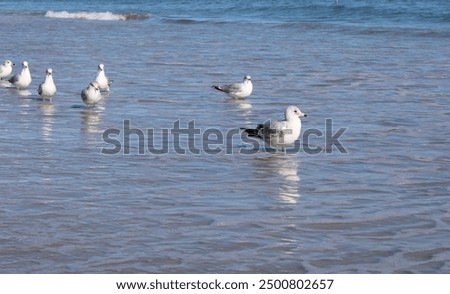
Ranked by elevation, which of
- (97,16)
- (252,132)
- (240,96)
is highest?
(252,132)

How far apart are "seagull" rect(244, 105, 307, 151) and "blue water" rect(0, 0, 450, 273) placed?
0.58 feet

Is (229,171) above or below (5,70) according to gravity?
below

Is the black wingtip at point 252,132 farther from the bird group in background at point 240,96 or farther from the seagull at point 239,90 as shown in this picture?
the seagull at point 239,90

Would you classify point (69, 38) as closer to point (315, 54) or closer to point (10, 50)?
point (10, 50)

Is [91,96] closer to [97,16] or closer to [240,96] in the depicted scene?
[240,96]

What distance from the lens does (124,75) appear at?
672 inches

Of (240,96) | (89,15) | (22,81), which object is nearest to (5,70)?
(22,81)

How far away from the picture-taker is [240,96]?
14.3 meters

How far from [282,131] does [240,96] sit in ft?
13.2

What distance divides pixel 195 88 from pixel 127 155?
213 inches

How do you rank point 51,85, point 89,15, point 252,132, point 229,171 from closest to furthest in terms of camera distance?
point 229,171 < point 252,132 < point 51,85 < point 89,15

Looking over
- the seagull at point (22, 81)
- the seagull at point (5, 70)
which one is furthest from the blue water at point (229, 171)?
the seagull at point (5, 70)

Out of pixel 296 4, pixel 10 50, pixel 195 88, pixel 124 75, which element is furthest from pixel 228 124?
pixel 296 4

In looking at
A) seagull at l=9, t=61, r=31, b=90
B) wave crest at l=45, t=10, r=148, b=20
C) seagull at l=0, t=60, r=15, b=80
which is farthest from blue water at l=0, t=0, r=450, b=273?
wave crest at l=45, t=10, r=148, b=20
